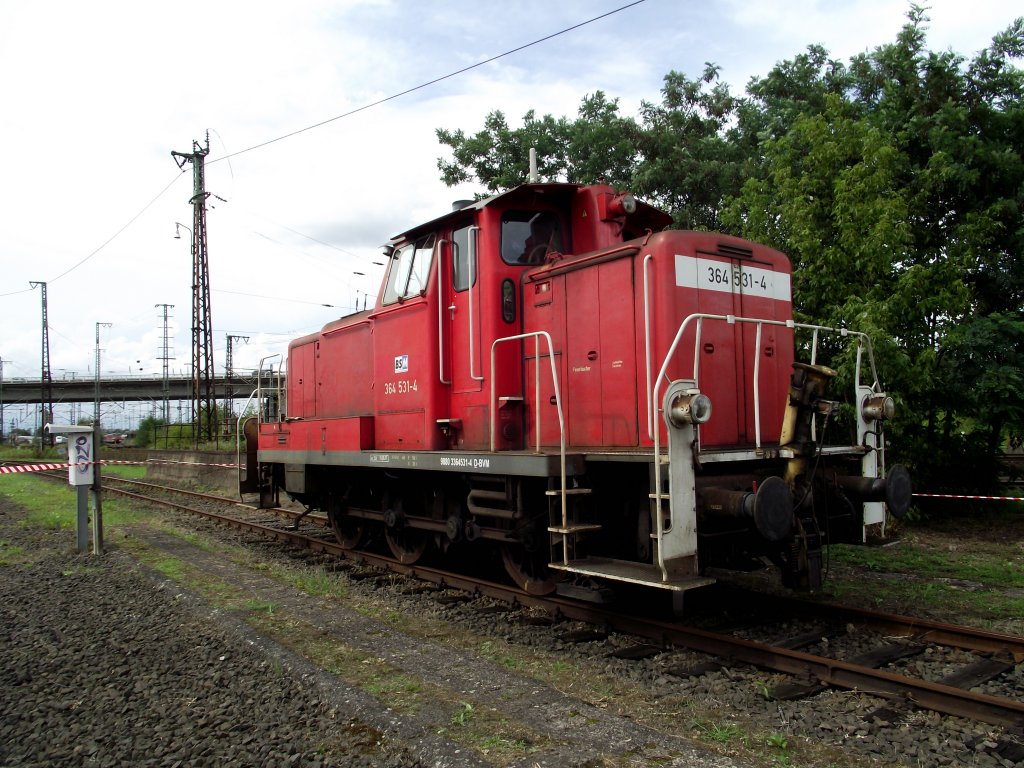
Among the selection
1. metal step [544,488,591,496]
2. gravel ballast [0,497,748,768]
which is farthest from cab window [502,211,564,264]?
gravel ballast [0,497,748,768]

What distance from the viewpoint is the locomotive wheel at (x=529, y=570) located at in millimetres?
6465

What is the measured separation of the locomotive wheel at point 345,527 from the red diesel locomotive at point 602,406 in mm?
1020

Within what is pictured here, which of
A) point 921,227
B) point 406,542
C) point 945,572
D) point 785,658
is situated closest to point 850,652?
point 785,658

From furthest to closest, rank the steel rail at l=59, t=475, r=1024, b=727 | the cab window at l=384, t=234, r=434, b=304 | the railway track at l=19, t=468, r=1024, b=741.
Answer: the cab window at l=384, t=234, r=434, b=304
the railway track at l=19, t=468, r=1024, b=741
the steel rail at l=59, t=475, r=1024, b=727

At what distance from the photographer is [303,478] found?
30.9 feet

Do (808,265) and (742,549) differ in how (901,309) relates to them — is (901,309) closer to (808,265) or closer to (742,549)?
(808,265)

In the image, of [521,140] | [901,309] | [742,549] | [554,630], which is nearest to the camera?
[742,549]

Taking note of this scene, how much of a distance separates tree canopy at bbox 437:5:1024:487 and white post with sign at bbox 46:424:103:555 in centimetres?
979

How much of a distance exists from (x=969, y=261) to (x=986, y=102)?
307cm

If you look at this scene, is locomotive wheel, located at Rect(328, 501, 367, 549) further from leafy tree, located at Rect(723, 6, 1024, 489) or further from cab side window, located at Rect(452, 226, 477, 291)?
leafy tree, located at Rect(723, 6, 1024, 489)

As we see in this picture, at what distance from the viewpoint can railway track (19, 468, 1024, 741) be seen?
163 inches

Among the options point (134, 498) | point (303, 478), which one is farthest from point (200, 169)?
point (303, 478)

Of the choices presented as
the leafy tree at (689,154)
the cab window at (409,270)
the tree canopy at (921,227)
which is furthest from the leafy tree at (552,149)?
the cab window at (409,270)

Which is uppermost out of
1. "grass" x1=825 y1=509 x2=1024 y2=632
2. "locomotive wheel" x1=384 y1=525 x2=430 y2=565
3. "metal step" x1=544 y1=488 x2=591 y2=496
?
"metal step" x1=544 y1=488 x2=591 y2=496
